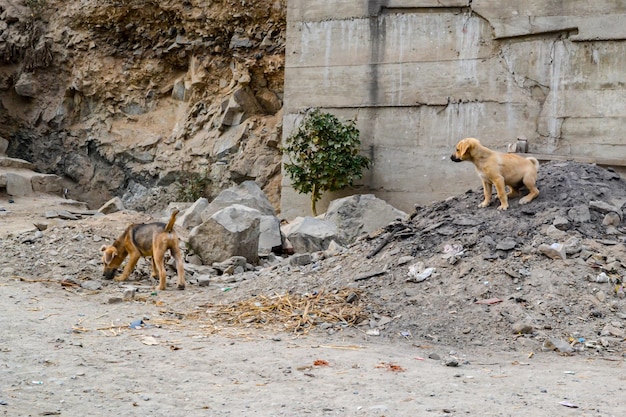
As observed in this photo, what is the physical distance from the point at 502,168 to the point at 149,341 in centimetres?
468

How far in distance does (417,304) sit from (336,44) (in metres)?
9.34

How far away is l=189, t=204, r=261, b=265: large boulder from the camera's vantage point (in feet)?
38.3

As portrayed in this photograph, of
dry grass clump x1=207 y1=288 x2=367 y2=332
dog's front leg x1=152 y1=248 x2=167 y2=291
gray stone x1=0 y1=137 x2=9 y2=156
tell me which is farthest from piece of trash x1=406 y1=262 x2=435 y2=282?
gray stone x1=0 y1=137 x2=9 y2=156

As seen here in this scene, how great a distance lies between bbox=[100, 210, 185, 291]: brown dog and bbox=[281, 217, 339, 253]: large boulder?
292 centimetres

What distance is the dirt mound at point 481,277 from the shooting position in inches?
300

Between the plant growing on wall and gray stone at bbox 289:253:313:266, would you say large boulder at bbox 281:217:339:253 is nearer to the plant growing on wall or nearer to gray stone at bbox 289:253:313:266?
gray stone at bbox 289:253:313:266

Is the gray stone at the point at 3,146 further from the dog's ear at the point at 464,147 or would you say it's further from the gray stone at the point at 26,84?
the dog's ear at the point at 464,147

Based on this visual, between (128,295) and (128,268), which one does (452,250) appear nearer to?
(128,295)

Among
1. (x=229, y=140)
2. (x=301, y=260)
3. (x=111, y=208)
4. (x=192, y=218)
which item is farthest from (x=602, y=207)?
(x=229, y=140)

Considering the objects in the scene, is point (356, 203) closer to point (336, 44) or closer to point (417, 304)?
point (336, 44)

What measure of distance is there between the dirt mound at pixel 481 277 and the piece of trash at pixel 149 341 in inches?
46.6

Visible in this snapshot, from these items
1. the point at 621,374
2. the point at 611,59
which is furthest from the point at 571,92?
the point at 621,374

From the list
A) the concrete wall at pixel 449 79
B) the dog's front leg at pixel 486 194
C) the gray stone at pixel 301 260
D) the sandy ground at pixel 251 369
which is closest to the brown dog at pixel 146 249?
the sandy ground at pixel 251 369

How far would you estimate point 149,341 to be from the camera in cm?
709
